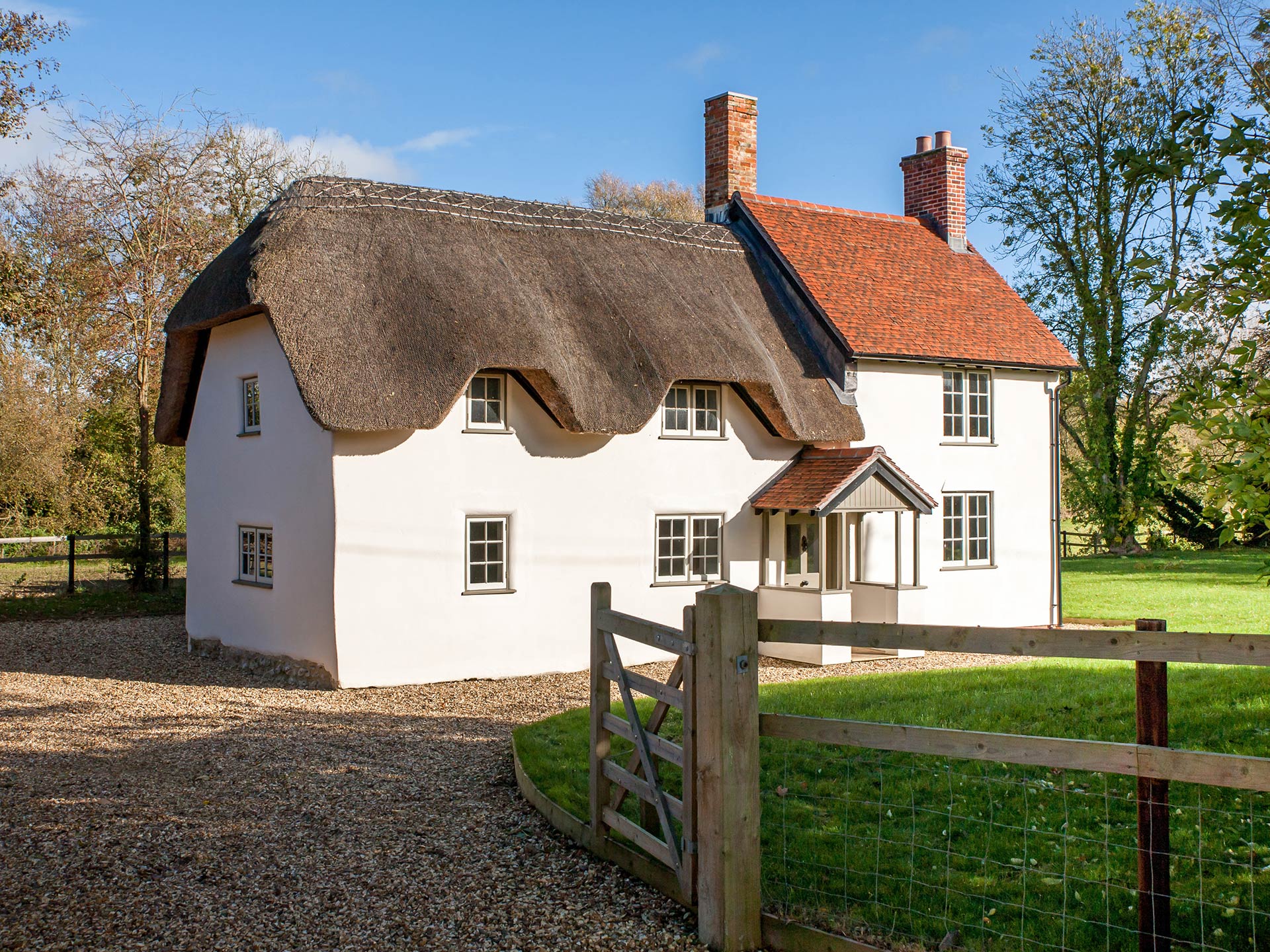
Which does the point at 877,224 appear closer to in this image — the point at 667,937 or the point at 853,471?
the point at 853,471

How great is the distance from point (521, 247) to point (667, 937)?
1298 centimetres

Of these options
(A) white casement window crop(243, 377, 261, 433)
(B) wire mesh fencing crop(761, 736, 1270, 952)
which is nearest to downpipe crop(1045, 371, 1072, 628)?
(B) wire mesh fencing crop(761, 736, 1270, 952)

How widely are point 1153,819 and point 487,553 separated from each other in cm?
1159

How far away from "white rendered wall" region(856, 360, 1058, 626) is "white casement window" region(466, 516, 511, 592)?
628 cm

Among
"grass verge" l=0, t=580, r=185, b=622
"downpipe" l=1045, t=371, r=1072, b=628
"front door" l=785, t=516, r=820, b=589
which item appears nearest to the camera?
"front door" l=785, t=516, r=820, b=589

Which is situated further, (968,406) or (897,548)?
(968,406)

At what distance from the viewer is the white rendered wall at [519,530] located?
1435 centimetres

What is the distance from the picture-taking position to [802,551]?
18047 mm

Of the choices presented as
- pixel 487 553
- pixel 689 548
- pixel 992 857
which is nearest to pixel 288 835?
pixel 992 857

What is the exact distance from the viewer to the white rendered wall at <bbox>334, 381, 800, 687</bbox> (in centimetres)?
1435

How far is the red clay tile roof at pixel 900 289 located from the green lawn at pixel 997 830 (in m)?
9.26

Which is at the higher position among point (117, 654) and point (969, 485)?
point (969, 485)

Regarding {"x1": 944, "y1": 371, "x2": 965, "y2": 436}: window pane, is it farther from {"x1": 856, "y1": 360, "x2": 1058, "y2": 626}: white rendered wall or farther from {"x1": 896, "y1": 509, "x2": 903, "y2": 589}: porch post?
{"x1": 896, "y1": 509, "x2": 903, "y2": 589}: porch post

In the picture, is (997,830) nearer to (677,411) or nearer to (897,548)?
(897,548)
